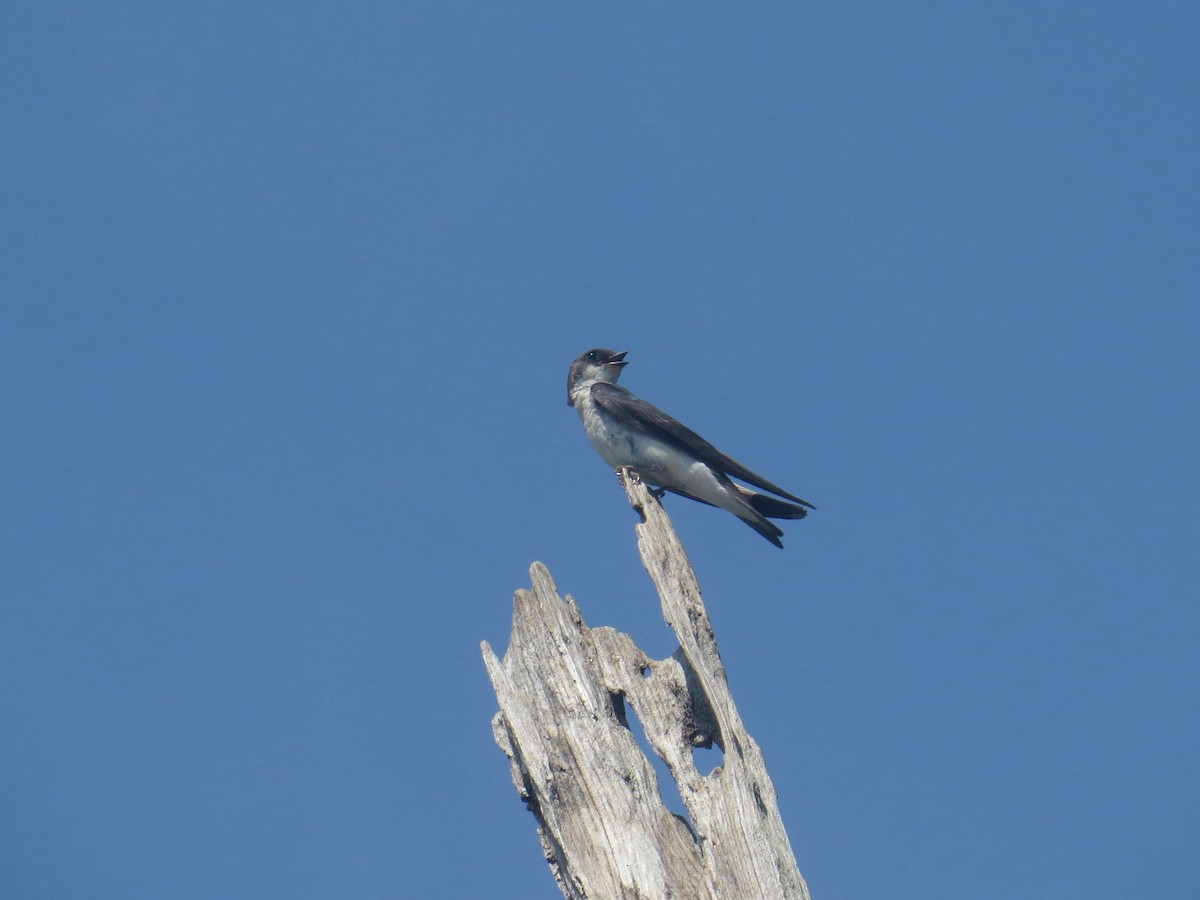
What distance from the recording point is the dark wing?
39.4ft

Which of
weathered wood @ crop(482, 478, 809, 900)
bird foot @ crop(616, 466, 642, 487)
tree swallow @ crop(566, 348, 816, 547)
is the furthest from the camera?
tree swallow @ crop(566, 348, 816, 547)

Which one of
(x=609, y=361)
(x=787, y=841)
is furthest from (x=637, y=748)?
(x=609, y=361)

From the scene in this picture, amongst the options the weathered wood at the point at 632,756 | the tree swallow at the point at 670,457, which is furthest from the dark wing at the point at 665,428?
the weathered wood at the point at 632,756

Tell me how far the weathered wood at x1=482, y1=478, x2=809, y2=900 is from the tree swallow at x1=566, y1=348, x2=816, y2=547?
350 centimetres

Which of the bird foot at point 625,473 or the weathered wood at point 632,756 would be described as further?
the bird foot at point 625,473

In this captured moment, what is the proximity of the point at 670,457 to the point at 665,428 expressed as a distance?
0.29 metres

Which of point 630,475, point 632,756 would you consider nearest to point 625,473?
point 630,475

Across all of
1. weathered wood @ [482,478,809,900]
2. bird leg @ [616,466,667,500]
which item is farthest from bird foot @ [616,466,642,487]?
weathered wood @ [482,478,809,900]

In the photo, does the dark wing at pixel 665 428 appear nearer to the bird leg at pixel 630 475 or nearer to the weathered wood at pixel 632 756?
the bird leg at pixel 630 475

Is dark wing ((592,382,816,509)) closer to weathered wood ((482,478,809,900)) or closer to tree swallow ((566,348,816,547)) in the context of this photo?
tree swallow ((566,348,816,547))

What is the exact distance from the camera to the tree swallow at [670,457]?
12.4m

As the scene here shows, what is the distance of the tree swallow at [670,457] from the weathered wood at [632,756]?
11.5 feet

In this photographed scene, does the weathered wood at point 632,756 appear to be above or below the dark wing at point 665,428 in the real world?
below

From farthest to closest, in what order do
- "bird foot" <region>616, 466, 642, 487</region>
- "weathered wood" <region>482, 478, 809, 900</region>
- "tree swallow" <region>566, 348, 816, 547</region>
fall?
"tree swallow" <region>566, 348, 816, 547</region>
"bird foot" <region>616, 466, 642, 487</region>
"weathered wood" <region>482, 478, 809, 900</region>
